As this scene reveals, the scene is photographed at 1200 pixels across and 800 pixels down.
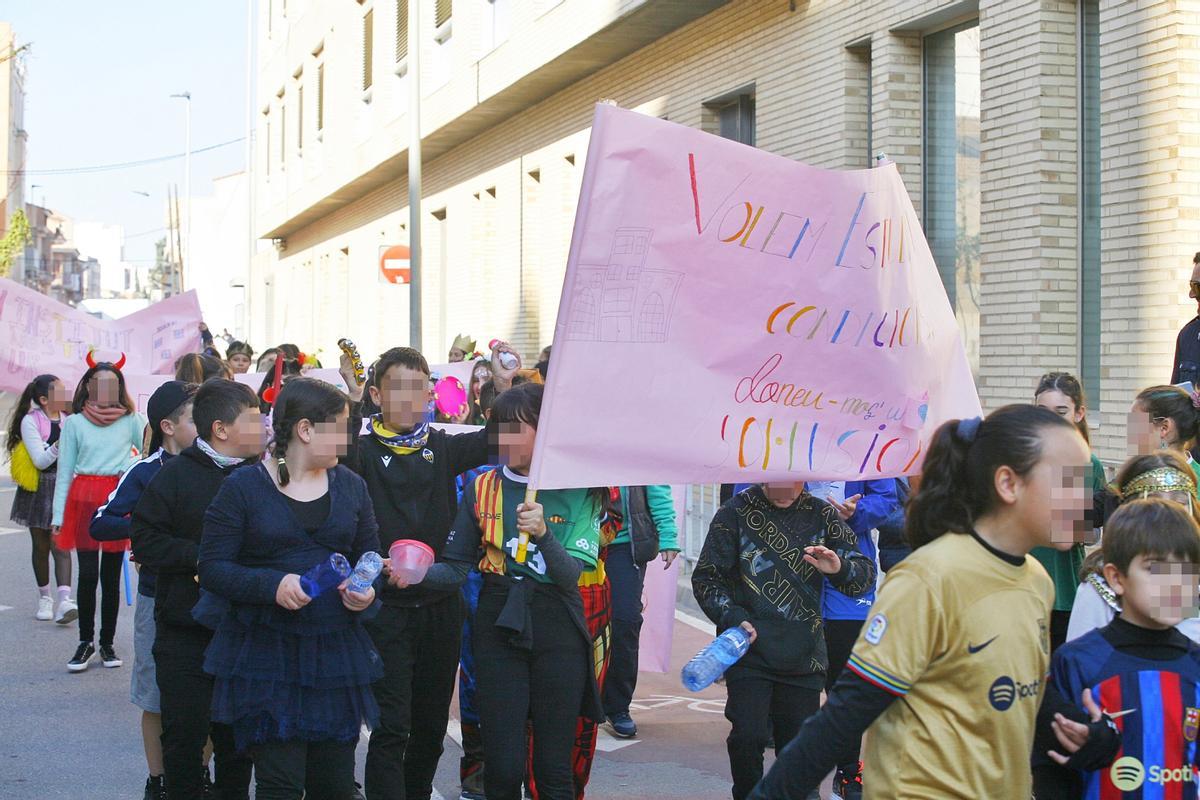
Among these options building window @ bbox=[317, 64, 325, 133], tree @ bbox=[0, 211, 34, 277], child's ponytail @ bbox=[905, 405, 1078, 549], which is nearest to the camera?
child's ponytail @ bbox=[905, 405, 1078, 549]

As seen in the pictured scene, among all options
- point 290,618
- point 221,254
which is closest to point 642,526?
point 290,618

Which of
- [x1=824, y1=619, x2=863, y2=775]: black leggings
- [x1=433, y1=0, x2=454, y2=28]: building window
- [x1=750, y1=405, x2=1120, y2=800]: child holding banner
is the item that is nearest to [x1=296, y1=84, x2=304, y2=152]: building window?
[x1=433, y1=0, x2=454, y2=28]: building window

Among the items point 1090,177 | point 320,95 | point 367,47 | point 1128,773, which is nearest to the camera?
point 1128,773

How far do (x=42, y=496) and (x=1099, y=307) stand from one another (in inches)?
310

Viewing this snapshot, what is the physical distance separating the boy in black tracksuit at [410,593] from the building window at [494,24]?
664 inches

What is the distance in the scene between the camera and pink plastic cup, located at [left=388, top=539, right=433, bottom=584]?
5125 mm

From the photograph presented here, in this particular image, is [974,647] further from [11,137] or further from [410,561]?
[11,137]

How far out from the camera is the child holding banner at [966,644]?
3119mm

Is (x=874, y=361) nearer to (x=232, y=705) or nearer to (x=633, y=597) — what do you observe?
(x=232, y=705)

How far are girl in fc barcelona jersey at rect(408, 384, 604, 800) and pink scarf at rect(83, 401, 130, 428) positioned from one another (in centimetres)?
504

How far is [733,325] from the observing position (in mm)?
4562

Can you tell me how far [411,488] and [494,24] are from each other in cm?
1794

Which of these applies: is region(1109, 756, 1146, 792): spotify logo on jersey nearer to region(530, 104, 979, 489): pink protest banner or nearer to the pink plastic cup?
region(530, 104, 979, 489): pink protest banner

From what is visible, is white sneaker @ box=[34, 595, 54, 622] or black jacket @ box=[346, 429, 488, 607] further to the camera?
white sneaker @ box=[34, 595, 54, 622]
